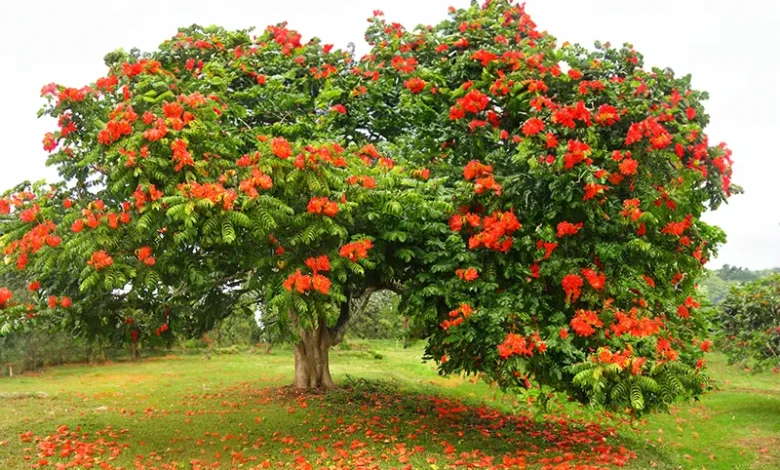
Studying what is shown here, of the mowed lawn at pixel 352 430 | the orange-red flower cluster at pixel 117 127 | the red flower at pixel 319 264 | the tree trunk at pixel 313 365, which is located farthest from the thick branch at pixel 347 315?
the orange-red flower cluster at pixel 117 127

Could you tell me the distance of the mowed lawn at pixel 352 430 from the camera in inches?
403

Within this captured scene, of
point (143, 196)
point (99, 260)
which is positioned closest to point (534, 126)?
point (143, 196)

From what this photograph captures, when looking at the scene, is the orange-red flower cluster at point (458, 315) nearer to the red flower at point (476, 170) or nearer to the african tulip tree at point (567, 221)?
the african tulip tree at point (567, 221)

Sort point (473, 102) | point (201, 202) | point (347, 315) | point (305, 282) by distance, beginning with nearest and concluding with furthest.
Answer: point (201, 202) < point (305, 282) < point (473, 102) < point (347, 315)

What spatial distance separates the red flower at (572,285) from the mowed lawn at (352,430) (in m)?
2.83

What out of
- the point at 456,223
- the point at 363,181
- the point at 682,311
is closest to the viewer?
the point at 363,181

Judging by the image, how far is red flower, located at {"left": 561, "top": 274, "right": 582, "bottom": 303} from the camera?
9.54 metres

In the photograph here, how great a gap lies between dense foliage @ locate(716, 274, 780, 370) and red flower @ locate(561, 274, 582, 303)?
1194cm

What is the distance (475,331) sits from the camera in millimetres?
9742

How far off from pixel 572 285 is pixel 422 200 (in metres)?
2.71

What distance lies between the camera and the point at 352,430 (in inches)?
476

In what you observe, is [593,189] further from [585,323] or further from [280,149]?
[280,149]

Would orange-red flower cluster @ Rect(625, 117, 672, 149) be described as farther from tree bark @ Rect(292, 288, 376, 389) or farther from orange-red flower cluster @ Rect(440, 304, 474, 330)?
tree bark @ Rect(292, 288, 376, 389)

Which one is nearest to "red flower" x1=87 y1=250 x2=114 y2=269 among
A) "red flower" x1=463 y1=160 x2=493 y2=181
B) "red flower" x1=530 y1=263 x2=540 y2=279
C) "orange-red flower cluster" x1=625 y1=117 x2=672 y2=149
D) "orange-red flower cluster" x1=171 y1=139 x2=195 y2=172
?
"orange-red flower cluster" x1=171 y1=139 x2=195 y2=172
